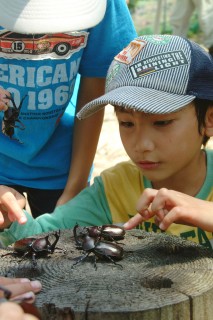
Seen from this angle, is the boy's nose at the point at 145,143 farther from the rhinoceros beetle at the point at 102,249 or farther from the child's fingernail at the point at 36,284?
the child's fingernail at the point at 36,284

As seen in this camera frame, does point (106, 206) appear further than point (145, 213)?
Yes

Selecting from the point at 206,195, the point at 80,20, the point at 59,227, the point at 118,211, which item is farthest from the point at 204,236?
the point at 80,20

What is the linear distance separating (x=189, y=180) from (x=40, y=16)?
37.1 inches

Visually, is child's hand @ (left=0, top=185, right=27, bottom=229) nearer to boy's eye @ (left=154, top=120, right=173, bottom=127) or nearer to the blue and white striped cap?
the blue and white striped cap

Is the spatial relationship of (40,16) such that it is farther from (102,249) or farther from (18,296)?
(18,296)

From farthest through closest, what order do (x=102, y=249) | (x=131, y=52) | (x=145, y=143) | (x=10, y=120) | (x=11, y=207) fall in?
(x=10, y=120) → (x=131, y=52) → (x=145, y=143) → (x=11, y=207) → (x=102, y=249)

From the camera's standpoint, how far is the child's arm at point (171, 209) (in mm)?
2658

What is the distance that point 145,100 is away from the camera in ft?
9.66

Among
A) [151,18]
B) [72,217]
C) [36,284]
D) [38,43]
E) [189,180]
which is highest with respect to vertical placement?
[38,43]

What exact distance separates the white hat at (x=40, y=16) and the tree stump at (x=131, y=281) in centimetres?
98

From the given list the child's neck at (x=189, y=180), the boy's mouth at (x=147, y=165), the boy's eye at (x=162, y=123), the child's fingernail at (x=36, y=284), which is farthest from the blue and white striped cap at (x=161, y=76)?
the child's fingernail at (x=36, y=284)

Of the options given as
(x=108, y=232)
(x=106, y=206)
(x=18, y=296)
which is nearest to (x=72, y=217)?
(x=106, y=206)

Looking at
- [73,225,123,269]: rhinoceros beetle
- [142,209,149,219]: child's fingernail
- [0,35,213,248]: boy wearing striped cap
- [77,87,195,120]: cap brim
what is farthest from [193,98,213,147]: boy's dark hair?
[73,225,123,269]: rhinoceros beetle

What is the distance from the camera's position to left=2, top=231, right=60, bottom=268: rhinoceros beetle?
264 centimetres
